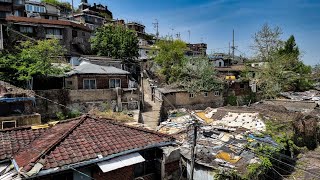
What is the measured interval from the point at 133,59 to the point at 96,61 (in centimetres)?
928

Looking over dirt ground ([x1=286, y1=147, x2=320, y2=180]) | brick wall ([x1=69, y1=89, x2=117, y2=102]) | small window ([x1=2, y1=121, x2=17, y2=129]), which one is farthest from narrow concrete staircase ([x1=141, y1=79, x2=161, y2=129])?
dirt ground ([x1=286, y1=147, x2=320, y2=180])

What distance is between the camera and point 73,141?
8398mm

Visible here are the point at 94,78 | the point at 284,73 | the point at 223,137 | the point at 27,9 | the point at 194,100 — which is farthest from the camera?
the point at 27,9

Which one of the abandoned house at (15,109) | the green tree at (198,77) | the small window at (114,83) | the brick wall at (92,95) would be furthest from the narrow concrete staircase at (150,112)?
the abandoned house at (15,109)

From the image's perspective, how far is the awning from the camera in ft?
25.5

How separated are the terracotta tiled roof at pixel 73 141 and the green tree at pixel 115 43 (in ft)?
93.2

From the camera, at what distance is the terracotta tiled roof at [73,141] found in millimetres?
7566

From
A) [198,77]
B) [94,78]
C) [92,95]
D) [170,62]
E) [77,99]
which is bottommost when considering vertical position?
[77,99]

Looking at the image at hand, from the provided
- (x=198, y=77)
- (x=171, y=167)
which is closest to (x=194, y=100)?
(x=198, y=77)

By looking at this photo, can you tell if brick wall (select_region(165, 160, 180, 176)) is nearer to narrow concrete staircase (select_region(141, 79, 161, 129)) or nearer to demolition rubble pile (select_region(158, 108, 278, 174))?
demolition rubble pile (select_region(158, 108, 278, 174))

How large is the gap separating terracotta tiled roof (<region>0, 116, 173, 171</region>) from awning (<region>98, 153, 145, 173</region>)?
24 centimetres

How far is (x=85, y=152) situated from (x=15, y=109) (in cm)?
1174

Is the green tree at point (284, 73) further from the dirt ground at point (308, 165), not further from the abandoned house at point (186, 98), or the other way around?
the dirt ground at point (308, 165)

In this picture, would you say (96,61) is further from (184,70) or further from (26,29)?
(184,70)
